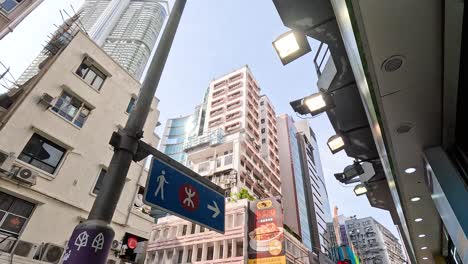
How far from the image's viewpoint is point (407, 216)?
235 inches

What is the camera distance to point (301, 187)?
69.4m

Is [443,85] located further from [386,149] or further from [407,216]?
[407,216]

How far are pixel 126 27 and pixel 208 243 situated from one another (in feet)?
339

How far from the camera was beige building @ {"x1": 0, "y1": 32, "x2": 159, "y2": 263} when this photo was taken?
358 inches

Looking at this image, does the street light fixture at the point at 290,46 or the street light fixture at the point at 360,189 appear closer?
the street light fixture at the point at 290,46

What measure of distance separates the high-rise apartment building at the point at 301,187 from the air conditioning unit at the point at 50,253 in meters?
51.2

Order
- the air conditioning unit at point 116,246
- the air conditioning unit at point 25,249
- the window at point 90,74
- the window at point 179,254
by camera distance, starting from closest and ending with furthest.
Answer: the air conditioning unit at point 25,249
the air conditioning unit at point 116,246
the window at point 90,74
the window at point 179,254

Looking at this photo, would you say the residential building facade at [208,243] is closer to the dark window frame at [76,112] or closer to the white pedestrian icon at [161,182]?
the dark window frame at [76,112]

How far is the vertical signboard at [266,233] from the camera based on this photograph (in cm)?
2542

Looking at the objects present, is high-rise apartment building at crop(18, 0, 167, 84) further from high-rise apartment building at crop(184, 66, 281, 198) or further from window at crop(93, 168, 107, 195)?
window at crop(93, 168, 107, 195)

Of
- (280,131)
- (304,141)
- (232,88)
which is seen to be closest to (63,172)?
(232,88)

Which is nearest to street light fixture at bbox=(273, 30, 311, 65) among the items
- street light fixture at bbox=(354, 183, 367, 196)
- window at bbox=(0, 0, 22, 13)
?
street light fixture at bbox=(354, 183, 367, 196)

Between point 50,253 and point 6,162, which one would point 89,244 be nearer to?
point 50,253

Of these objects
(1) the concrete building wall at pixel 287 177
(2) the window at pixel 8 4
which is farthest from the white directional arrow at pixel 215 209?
(1) the concrete building wall at pixel 287 177
